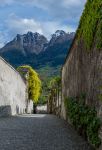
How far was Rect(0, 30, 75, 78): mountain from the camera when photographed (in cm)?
16288

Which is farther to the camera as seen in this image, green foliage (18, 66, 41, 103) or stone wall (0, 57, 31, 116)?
green foliage (18, 66, 41, 103)

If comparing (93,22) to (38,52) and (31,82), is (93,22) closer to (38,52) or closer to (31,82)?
(31,82)

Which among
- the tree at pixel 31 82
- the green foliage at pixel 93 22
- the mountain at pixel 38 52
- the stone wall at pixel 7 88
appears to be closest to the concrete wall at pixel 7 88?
the stone wall at pixel 7 88

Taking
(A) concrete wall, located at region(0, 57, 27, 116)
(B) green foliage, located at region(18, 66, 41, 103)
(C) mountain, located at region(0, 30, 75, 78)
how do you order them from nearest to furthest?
(A) concrete wall, located at region(0, 57, 27, 116), (B) green foliage, located at region(18, 66, 41, 103), (C) mountain, located at region(0, 30, 75, 78)

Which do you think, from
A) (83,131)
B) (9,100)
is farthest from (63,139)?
(9,100)

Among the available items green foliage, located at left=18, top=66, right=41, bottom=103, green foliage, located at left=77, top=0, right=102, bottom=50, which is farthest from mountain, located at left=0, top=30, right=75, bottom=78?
green foliage, located at left=77, top=0, right=102, bottom=50

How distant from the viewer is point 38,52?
618 ft

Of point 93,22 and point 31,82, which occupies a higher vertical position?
point 93,22

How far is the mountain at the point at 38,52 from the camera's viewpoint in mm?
162875

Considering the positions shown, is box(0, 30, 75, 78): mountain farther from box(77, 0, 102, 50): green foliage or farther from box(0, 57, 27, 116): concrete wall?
box(77, 0, 102, 50): green foliage

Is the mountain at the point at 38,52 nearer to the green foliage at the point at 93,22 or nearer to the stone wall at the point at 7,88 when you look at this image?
the stone wall at the point at 7,88

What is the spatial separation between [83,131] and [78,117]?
0.88 m

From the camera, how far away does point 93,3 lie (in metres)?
8.82

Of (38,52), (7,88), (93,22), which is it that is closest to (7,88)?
(7,88)
